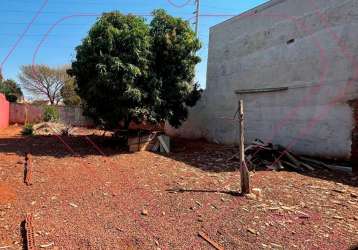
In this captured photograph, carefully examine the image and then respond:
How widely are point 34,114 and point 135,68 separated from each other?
15.6m

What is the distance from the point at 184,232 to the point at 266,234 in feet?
3.41

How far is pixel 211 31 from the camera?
1262cm

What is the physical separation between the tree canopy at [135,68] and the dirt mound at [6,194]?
3.96 metres

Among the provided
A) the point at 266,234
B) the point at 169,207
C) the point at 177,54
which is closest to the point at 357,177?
the point at 266,234

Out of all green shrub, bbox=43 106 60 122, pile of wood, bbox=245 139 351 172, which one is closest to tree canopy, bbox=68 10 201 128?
pile of wood, bbox=245 139 351 172

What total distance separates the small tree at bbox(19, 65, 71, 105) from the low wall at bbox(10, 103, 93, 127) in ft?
36.5

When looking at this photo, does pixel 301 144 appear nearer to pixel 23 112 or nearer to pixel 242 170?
pixel 242 170

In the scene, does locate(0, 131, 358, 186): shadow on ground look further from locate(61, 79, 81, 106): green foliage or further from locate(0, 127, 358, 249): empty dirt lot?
locate(61, 79, 81, 106): green foliage

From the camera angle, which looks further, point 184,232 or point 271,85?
point 271,85

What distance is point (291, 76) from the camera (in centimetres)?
909

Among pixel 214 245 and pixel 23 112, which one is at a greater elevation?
pixel 23 112

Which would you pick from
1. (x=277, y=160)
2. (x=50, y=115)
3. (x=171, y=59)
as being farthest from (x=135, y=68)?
(x=50, y=115)

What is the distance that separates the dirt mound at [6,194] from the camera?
478cm

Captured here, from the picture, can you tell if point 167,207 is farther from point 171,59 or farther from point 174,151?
point 171,59
